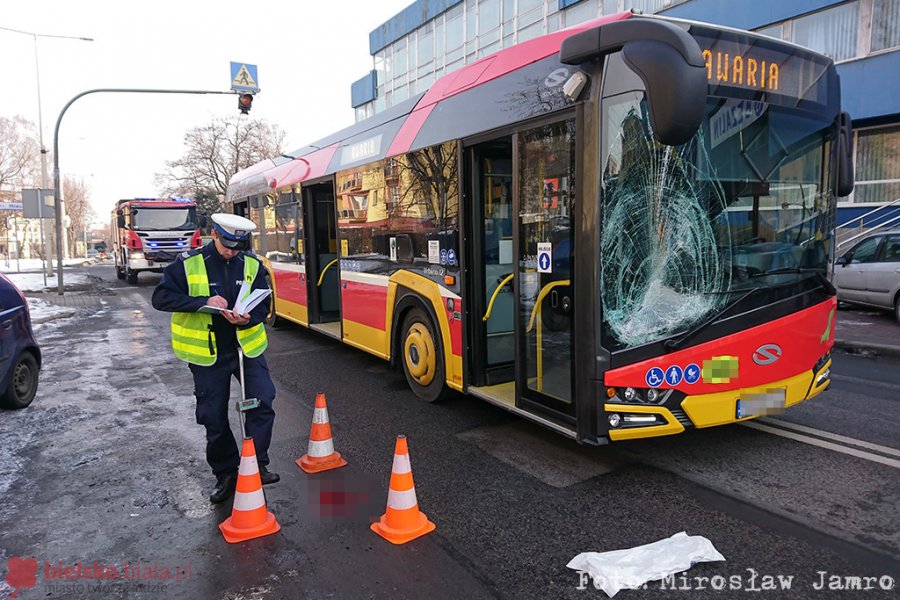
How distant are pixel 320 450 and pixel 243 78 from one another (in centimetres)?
1320

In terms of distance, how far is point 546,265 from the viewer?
4.38m

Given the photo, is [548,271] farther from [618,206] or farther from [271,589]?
[271,589]

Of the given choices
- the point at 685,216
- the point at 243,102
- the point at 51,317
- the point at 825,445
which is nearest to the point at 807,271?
the point at 685,216

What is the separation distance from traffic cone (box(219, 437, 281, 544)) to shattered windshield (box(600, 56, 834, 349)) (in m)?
2.33

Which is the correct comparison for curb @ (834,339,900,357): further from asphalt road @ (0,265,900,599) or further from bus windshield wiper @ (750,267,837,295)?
bus windshield wiper @ (750,267,837,295)

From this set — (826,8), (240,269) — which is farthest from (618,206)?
(826,8)

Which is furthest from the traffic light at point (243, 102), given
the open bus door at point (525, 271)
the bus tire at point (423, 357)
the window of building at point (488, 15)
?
the window of building at point (488, 15)

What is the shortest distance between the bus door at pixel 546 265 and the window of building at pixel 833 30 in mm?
16529

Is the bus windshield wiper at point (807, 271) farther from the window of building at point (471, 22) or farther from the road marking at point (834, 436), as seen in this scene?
the window of building at point (471, 22)

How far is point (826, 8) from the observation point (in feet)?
55.6

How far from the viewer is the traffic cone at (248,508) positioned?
3523mm

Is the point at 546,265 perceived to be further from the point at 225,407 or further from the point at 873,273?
the point at 873,273

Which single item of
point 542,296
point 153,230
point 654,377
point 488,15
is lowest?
point 654,377

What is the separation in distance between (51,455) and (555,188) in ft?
15.0
